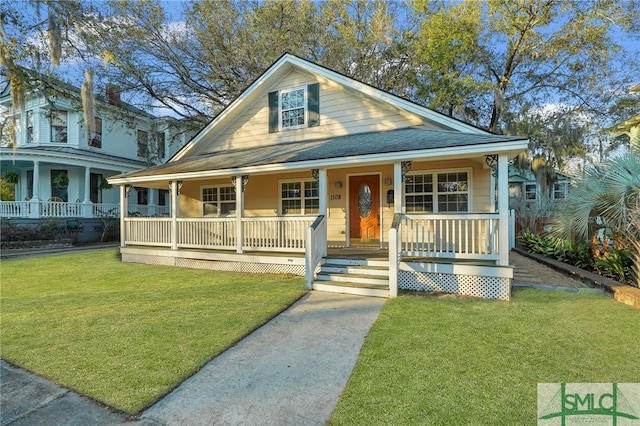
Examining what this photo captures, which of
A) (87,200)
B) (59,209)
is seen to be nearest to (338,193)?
(87,200)

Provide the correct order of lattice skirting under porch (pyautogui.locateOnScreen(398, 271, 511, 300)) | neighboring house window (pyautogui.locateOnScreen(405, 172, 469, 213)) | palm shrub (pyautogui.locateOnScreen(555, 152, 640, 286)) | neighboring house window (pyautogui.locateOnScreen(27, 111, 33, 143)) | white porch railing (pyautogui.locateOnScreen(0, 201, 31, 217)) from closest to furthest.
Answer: palm shrub (pyautogui.locateOnScreen(555, 152, 640, 286)) < lattice skirting under porch (pyautogui.locateOnScreen(398, 271, 511, 300)) < neighboring house window (pyautogui.locateOnScreen(405, 172, 469, 213)) < white porch railing (pyautogui.locateOnScreen(0, 201, 31, 217)) < neighboring house window (pyautogui.locateOnScreen(27, 111, 33, 143))

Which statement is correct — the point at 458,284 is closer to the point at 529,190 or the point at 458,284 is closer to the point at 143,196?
the point at 143,196

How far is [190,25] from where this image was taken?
1662cm

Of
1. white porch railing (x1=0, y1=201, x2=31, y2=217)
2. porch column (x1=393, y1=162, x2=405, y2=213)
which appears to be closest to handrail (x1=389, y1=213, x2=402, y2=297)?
porch column (x1=393, y1=162, x2=405, y2=213)

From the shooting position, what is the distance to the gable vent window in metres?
10.6

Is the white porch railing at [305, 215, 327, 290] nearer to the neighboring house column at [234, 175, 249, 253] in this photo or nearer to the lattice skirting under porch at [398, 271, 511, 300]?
the lattice skirting under porch at [398, 271, 511, 300]

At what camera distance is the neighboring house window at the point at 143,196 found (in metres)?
21.2

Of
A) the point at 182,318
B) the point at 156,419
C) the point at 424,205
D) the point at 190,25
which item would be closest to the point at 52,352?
the point at 182,318

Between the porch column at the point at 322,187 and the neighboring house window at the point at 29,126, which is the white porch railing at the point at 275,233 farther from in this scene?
the neighboring house window at the point at 29,126

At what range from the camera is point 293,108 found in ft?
36.3

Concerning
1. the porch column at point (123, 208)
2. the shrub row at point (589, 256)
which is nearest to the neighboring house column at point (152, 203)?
the porch column at point (123, 208)

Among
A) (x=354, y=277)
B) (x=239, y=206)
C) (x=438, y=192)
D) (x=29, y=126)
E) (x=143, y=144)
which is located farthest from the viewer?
(x=143, y=144)

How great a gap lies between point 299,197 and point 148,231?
17.3 ft

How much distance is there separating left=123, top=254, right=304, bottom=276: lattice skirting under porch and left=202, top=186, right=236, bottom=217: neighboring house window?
244 cm
